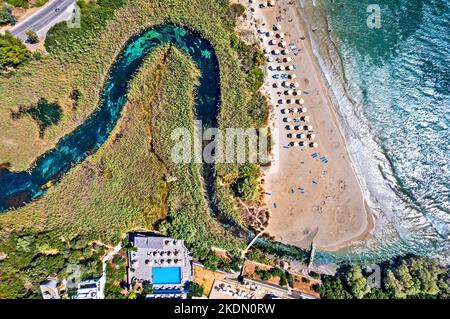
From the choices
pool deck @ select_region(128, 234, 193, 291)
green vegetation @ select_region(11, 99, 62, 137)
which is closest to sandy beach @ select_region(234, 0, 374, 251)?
pool deck @ select_region(128, 234, 193, 291)

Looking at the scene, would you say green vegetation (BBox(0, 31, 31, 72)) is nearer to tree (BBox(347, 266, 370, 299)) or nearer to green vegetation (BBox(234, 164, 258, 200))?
green vegetation (BBox(234, 164, 258, 200))

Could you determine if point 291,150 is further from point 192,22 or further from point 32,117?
point 32,117

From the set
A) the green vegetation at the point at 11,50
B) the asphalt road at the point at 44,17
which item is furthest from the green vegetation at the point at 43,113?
the asphalt road at the point at 44,17

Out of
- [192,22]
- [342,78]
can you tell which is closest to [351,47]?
[342,78]

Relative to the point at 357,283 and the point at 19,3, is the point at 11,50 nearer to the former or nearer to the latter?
the point at 19,3

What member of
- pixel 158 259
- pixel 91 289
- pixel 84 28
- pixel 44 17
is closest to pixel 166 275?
pixel 158 259

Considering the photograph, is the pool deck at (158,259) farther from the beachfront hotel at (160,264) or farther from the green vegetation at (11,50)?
the green vegetation at (11,50)
